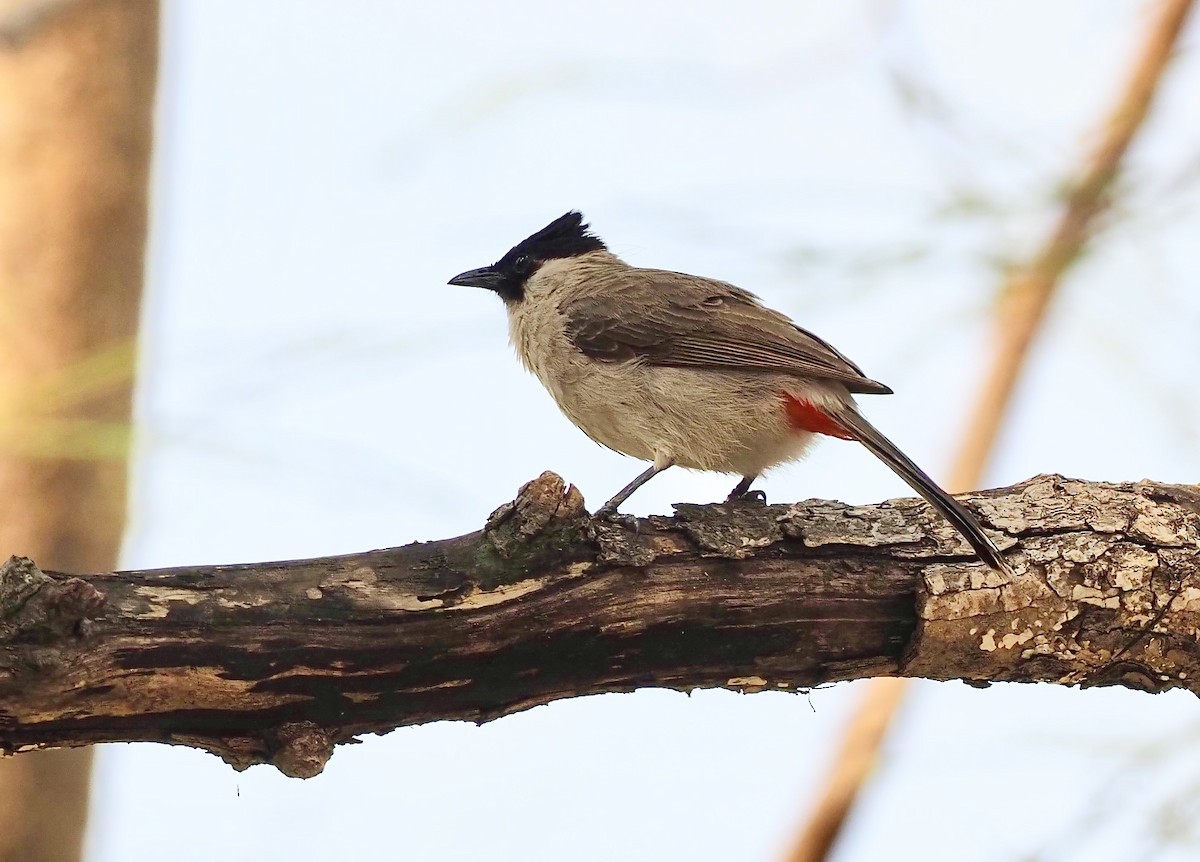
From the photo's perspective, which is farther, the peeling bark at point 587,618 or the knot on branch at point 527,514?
the knot on branch at point 527,514

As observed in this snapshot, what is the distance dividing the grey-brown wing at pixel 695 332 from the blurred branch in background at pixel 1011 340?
52cm

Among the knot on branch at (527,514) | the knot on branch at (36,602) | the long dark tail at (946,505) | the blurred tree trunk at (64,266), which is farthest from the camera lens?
the blurred tree trunk at (64,266)

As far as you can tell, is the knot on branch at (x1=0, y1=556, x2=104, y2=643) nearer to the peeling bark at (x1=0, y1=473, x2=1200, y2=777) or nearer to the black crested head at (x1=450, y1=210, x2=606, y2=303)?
the peeling bark at (x1=0, y1=473, x2=1200, y2=777)

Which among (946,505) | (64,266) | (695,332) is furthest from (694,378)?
(64,266)

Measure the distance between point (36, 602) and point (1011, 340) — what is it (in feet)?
9.79

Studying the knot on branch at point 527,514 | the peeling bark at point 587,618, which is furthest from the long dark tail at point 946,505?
the knot on branch at point 527,514

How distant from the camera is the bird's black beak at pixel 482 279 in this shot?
4211 mm

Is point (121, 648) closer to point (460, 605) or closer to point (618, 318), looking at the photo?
point (460, 605)

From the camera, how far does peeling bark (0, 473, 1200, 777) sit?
7.25 ft

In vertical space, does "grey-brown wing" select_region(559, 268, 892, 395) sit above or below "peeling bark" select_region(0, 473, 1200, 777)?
above

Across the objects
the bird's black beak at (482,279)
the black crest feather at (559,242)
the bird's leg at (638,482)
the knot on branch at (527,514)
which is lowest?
the knot on branch at (527,514)

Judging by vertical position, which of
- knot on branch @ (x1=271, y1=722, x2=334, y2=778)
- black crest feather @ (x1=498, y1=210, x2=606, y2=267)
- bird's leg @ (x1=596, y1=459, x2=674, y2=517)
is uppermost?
black crest feather @ (x1=498, y1=210, x2=606, y2=267)

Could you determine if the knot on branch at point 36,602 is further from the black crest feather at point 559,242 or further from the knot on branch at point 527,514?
the black crest feather at point 559,242

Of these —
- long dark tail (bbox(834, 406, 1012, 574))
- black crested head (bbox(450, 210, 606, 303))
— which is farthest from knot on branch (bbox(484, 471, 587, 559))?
black crested head (bbox(450, 210, 606, 303))
